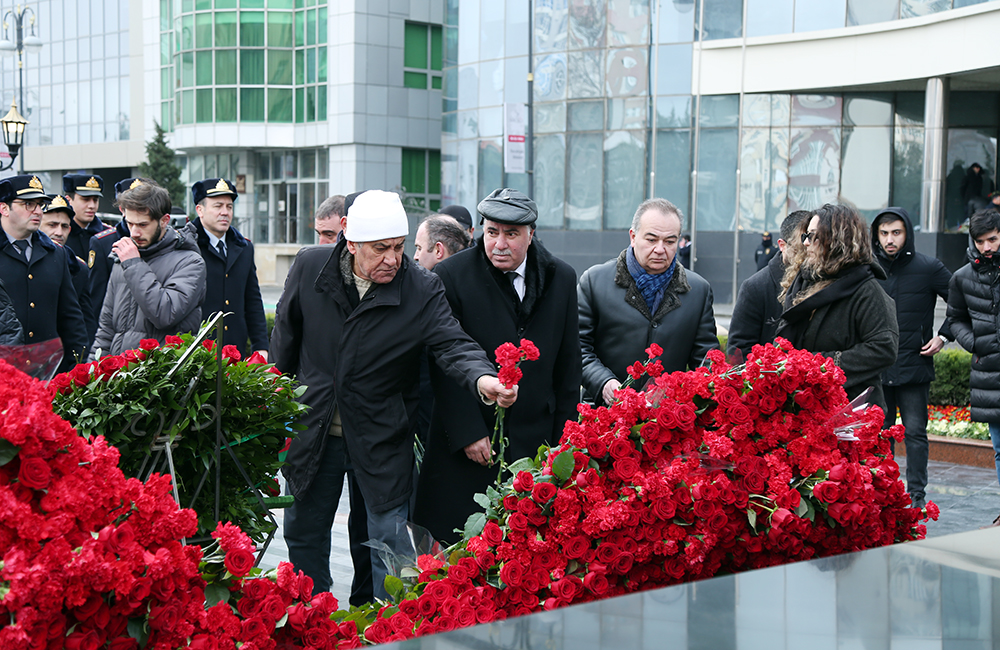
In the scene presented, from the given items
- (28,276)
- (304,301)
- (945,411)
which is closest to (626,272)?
(304,301)

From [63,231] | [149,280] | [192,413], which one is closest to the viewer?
[192,413]

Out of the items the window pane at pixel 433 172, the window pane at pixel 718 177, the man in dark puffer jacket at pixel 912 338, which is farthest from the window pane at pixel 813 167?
the man in dark puffer jacket at pixel 912 338

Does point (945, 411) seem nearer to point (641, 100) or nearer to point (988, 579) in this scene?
point (988, 579)

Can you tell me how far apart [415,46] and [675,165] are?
14839 millimetres

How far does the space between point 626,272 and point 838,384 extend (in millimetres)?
2030

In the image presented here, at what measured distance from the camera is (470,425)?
13.8ft

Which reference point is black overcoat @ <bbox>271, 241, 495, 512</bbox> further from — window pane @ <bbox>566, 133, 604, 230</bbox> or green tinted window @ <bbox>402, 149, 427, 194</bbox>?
green tinted window @ <bbox>402, 149, 427, 194</bbox>

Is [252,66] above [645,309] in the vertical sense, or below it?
above

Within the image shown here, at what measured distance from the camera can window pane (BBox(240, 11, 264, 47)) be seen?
3828 cm

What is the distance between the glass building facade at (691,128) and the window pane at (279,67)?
9.54 metres

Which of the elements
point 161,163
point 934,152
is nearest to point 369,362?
point 934,152

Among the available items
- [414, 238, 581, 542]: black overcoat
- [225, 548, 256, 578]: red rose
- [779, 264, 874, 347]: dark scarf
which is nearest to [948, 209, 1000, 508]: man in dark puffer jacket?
[779, 264, 874, 347]: dark scarf

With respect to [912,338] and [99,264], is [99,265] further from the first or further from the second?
[912,338]

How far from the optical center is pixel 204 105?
39.5 meters
